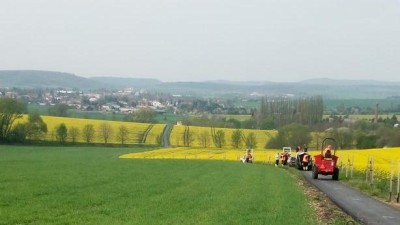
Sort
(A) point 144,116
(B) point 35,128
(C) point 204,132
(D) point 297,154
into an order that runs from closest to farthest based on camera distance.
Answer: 1. (D) point 297,154
2. (B) point 35,128
3. (C) point 204,132
4. (A) point 144,116

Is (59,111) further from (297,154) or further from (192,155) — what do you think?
(297,154)

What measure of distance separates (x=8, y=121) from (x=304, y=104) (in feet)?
247

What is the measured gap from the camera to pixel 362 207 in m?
21.4

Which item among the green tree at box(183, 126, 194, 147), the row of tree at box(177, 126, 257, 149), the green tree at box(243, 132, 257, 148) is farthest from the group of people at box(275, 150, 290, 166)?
the green tree at box(183, 126, 194, 147)

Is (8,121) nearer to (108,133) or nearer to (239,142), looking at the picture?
(108,133)

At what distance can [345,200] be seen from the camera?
23.9 meters

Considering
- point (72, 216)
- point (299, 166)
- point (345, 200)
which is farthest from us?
point (299, 166)

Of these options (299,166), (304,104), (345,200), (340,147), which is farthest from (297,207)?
(304,104)

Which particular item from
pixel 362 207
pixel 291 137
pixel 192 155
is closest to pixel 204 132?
pixel 291 137

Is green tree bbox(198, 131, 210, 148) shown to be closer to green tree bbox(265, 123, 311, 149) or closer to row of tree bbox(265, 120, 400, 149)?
row of tree bbox(265, 120, 400, 149)

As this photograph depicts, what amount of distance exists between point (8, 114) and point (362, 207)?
8223 cm

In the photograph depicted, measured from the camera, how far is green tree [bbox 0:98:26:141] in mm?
94375

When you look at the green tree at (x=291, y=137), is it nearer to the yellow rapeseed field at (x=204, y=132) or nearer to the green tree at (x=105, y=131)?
Result: the yellow rapeseed field at (x=204, y=132)

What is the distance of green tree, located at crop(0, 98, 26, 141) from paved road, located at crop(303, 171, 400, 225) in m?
73.5
